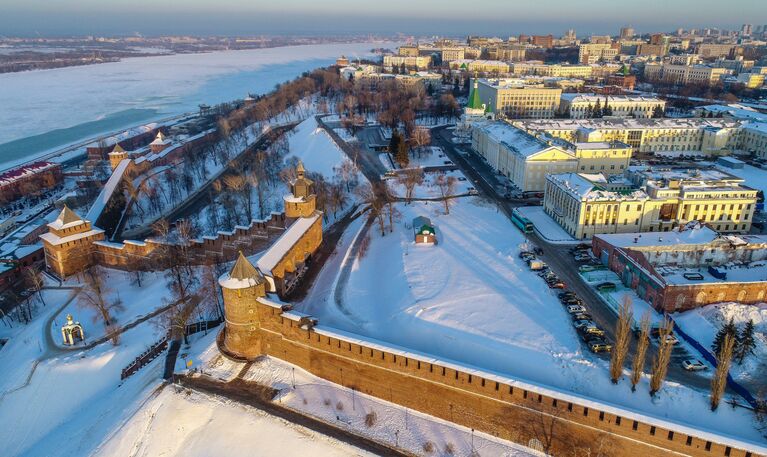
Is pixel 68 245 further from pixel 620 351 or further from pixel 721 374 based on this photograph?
pixel 721 374

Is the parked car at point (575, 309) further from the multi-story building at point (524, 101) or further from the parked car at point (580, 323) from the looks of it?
the multi-story building at point (524, 101)

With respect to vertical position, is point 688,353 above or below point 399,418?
above

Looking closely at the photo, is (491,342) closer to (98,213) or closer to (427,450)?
(427,450)

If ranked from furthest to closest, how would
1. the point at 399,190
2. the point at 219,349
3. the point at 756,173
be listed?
the point at 756,173
the point at 399,190
the point at 219,349

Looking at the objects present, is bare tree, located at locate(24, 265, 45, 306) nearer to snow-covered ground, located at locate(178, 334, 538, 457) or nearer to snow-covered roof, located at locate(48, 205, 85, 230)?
snow-covered roof, located at locate(48, 205, 85, 230)

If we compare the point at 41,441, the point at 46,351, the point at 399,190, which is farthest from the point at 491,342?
the point at 399,190

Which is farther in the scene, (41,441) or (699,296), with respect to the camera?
(699,296)

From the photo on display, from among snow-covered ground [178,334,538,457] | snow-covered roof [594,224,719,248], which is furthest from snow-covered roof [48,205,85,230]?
snow-covered roof [594,224,719,248]
